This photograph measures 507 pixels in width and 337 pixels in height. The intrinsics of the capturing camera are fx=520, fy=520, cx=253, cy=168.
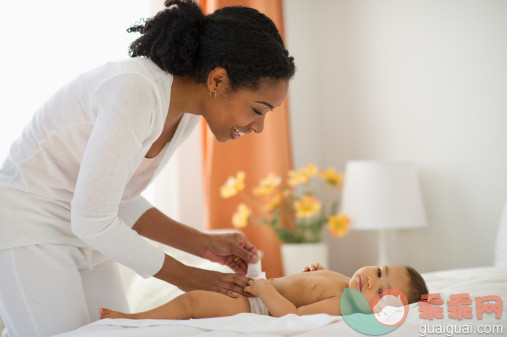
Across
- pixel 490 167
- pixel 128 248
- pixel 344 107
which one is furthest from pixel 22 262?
pixel 344 107

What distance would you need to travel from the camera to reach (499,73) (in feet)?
8.80

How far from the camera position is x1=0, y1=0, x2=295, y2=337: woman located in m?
1.16

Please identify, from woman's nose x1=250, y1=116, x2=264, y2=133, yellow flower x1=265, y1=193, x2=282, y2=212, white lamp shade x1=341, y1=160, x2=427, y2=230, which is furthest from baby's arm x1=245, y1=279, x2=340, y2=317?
yellow flower x1=265, y1=193, x2=282, y2=212

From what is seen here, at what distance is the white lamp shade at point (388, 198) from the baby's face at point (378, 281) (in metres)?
1.23

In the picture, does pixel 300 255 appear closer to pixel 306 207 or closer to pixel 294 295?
pixel 306 207

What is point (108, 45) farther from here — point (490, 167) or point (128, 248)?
point (490, 167)

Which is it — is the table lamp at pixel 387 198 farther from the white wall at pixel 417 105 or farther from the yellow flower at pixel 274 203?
the yellow flower at pixel 274 203

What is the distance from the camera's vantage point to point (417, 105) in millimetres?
3057

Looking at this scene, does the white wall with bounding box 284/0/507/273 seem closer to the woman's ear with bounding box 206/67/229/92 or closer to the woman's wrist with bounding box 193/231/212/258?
the woman's wrist with bounding box 193/231/212/258

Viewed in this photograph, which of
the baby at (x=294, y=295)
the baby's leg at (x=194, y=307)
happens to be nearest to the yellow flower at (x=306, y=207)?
the baby at (x=294, y=295)

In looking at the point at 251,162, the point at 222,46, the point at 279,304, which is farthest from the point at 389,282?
the point at 251,162

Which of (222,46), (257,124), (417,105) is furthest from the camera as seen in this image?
(417,105)

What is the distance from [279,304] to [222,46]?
667 millimetres

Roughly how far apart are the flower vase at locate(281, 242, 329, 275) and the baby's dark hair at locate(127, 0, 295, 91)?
172cm
